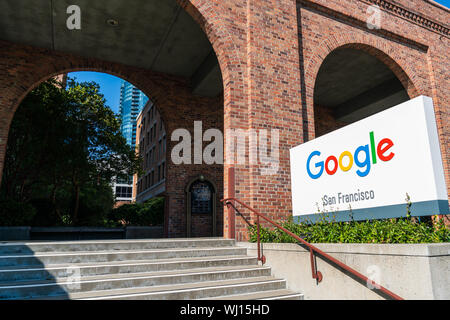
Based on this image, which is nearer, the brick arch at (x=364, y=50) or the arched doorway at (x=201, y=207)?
the brick arch at (x=364, y=50)

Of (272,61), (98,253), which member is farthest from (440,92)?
(98,253)

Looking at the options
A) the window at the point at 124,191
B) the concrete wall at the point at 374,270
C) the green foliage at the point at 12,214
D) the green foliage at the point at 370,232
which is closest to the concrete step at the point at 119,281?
the concrete wall at the point at 374,270

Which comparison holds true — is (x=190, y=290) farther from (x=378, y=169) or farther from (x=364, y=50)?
(x=364, y=50)

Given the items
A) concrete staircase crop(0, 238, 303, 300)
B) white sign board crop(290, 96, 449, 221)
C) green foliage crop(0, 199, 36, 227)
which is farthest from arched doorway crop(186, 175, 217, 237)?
white sign board crop(290, 96, 449, 221)

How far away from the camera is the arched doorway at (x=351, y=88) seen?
1321cm

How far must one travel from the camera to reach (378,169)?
5410 millimetres

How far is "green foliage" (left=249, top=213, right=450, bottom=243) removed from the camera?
14.6 ft

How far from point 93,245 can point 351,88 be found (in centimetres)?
1413

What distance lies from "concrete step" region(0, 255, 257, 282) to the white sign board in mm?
2031

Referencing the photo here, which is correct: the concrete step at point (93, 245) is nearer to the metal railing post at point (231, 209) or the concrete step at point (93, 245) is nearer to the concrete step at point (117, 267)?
the metal railing post at point (231, 209)

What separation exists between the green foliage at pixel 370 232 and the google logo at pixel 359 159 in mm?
902

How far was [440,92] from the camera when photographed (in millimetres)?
12414

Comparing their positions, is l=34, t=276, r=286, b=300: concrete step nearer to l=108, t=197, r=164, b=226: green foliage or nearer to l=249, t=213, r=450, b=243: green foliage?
l=249, t=213, r=450, b=243: green foliage
